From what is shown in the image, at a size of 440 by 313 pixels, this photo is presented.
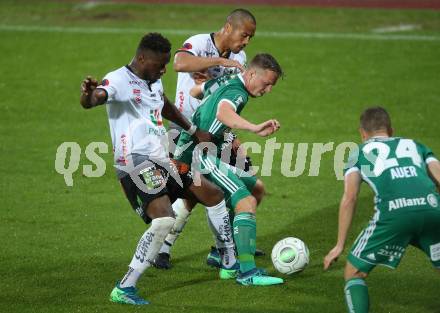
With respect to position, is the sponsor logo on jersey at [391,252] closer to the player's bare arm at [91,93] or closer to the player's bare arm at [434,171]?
the player's bare arm at [434,171]

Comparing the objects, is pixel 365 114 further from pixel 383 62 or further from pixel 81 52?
pixel 81 52

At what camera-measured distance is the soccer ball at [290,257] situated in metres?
9.37

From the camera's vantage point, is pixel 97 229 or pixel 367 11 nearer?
pixel 97 229

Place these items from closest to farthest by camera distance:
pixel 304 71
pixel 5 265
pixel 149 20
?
pixel 5 265, pixel 304 71, pixel 149 20

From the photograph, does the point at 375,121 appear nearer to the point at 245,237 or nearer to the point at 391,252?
the point at 391,252

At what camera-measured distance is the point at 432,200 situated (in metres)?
7.63

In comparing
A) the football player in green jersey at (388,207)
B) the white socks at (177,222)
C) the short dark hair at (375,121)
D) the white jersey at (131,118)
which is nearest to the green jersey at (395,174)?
the football player in green jersey at (388,207)

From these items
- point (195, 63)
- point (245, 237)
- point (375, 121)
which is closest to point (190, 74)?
point (195, 63)

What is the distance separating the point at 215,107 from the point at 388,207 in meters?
2.47

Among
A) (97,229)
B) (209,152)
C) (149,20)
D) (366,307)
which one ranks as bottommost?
(366,307)

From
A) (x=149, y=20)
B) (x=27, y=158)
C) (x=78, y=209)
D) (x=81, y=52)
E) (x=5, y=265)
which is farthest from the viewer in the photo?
(x=149, y=20)

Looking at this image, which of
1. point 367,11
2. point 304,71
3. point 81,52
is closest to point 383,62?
point 304,71

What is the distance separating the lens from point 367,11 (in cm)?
2523

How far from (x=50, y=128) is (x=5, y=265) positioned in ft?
23.2
